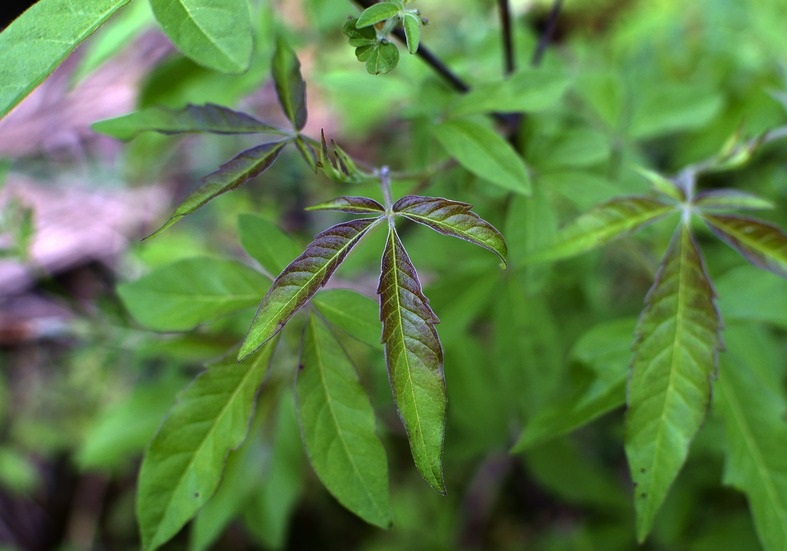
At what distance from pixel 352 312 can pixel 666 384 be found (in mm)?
412

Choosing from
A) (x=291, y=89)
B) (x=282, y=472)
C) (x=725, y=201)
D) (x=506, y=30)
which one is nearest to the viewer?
(x=291, y=89)

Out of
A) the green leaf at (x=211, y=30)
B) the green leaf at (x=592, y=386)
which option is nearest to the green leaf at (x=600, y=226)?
the green leaf at (x=592, y=386)

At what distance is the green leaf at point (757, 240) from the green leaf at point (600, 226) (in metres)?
0.11

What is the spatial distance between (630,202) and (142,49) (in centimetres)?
377

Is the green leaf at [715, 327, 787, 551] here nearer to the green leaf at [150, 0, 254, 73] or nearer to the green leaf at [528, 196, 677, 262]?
the green leaf at [528, 196, 677, 262]

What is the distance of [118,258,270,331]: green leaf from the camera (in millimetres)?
983

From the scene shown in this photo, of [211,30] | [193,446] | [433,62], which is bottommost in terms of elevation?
[193,446]

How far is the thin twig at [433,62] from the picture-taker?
960 millimetres

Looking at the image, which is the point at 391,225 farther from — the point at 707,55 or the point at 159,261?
the point at 707,55

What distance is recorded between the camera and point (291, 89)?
895mm

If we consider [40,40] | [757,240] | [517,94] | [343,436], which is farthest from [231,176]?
[757,240]

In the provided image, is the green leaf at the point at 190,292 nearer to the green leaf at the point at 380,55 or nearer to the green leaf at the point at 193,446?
the green leaf at the point at 193,446

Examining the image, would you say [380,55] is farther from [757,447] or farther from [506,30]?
[757,447]

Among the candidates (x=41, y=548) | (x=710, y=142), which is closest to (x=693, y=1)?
(x=710, y=142)
